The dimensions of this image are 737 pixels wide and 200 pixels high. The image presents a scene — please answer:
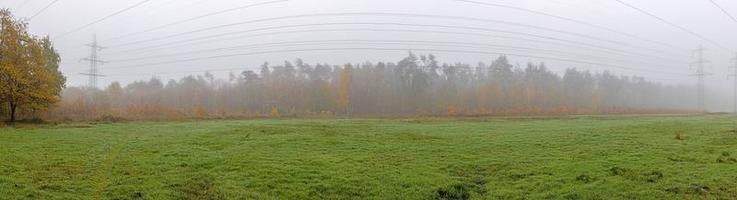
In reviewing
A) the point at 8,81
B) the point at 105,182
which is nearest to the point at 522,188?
the point at 105,182

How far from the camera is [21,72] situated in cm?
4425

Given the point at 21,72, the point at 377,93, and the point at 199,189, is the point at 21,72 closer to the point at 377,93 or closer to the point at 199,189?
the point at 199,189

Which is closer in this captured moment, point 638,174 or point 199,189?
point 199,189

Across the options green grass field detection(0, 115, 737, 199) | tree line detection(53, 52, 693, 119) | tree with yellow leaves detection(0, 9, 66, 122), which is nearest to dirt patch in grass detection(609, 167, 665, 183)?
green grass field detection(0, 115, 737, 199)

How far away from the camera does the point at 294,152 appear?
24016mm

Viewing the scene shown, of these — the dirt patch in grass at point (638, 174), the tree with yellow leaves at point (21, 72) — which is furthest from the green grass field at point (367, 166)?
the tree with yellow leaves at point (21, 72)

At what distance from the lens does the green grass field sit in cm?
1678

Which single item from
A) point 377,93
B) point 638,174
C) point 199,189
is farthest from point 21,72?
point 377,93

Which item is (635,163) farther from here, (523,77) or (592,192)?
(523,77)

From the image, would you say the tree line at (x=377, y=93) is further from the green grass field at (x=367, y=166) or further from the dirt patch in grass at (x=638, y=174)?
the dirt patch in grass at (x=638, y=174)

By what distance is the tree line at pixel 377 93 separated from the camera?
90250mm

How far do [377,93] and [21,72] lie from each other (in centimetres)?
6277

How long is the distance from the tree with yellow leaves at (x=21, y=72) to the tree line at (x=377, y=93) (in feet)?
79.4

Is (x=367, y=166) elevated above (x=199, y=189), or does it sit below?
above
